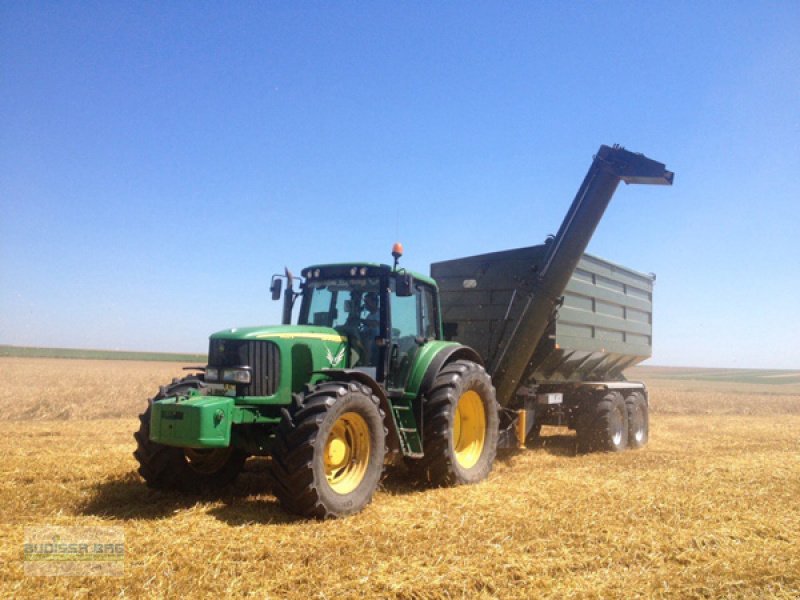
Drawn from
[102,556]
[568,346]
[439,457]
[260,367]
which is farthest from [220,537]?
[568,346]

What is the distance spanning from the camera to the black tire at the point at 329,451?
5512mm

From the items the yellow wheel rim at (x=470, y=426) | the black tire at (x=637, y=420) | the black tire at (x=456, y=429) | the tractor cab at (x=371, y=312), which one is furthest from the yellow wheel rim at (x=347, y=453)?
the black tire at (x=637, y=420)

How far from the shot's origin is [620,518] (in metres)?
5.94

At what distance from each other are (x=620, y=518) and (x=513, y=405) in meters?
3.98

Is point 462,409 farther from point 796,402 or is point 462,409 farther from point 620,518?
point 796,402

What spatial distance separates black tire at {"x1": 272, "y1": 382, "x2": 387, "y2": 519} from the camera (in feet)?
18.1

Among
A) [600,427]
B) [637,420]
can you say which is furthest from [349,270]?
[637,420]

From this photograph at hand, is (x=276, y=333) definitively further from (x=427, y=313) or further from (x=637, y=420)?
(x=637, y=420)

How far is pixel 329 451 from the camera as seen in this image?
6.05 m

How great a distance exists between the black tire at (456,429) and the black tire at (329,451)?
41.5 inches

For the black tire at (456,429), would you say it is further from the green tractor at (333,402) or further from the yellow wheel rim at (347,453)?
the yellow wheel rim at (347,453)

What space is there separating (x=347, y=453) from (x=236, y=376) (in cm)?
130

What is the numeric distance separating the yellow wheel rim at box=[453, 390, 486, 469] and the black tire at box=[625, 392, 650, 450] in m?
4.62

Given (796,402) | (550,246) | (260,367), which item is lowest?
(796,402)
